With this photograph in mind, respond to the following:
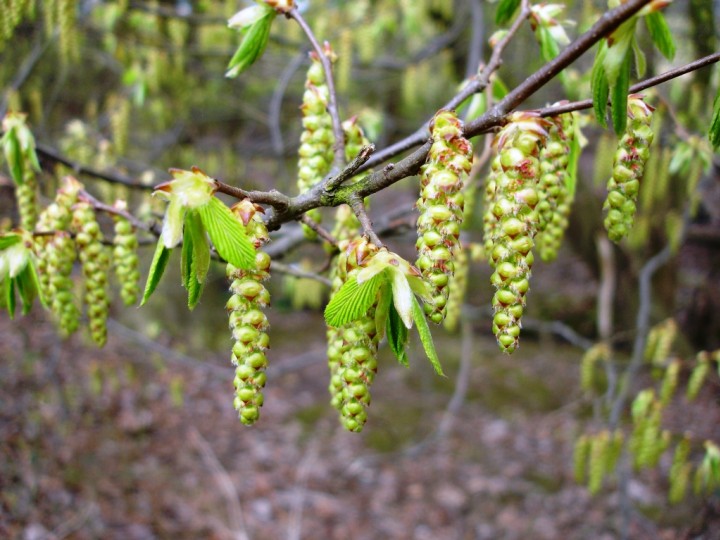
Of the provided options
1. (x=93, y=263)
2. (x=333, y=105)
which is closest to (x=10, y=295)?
(x=93, y=263)

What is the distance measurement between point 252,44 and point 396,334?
834mm

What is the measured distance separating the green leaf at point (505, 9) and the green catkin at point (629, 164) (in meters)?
0.67

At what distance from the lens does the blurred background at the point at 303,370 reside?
3.82 m

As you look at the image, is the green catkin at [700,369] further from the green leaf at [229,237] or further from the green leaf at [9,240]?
the green leaf at [9,240]

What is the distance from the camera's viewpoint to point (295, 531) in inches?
166

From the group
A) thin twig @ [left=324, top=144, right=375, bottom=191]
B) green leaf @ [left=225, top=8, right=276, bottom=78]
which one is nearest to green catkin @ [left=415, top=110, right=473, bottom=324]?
thin twig @ [left=324, top=144, right=375, bottom=191]

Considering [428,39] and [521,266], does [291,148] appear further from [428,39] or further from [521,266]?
[521,266]

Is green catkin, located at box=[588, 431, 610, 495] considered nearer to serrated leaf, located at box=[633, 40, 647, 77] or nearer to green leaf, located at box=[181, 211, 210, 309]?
serrated leaf, located at box=[633, 40, 647, 77]

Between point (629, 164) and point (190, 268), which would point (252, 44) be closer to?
point (190, 268)

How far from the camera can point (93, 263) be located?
1.34 meters

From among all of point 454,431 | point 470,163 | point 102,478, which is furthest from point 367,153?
point 454,431

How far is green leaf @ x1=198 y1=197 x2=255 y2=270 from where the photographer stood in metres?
0.82

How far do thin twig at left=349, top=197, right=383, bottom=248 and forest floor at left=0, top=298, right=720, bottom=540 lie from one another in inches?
106

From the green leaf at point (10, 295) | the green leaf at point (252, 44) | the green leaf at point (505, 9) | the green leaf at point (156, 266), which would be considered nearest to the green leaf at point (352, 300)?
the green leaf at point (156, 266)
